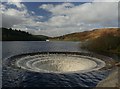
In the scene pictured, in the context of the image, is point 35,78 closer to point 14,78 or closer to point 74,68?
point 14,78

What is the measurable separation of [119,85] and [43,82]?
12152 millimetres

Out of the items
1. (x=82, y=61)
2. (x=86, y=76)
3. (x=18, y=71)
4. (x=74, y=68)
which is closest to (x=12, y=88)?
(x=18, y=71)

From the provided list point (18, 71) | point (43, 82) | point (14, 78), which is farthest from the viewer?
point (18, 71)

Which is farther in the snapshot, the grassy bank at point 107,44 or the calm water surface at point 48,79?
the grassy bank at point 107,44

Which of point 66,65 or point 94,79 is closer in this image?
point 94,79

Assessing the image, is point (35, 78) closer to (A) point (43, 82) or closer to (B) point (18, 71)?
(A) point (43, 82)

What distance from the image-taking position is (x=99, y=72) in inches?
1362

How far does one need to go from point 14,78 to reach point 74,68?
15.5 metres

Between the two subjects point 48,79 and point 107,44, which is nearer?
point 48,79

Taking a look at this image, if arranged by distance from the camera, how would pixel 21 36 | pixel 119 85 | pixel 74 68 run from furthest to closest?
1. pixel 21 36
2. pixel 74 68
3. pixel 119 85

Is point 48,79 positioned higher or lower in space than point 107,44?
lower

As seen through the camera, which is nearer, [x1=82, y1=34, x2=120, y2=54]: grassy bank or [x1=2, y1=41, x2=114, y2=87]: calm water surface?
[x1=2, y1=41, x2=114, y2=87]: calm water surface

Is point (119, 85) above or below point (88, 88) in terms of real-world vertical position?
above

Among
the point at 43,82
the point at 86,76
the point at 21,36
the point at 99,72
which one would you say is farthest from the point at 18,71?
the point at 21,36
